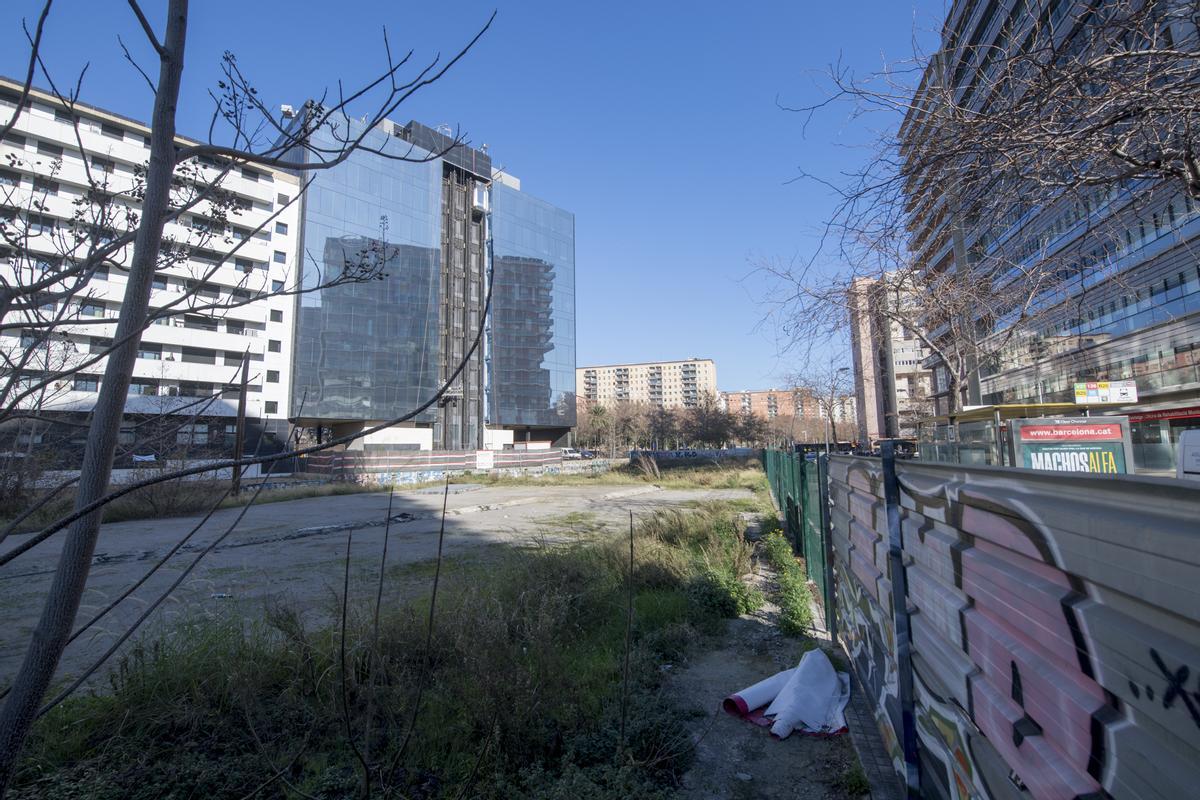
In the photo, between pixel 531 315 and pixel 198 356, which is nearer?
pixel 198 356

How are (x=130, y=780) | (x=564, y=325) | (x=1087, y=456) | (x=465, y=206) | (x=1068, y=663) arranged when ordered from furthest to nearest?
(x=564, y=325), (x=465, y=206), (x=1087, y=456), (x=130, y=780), (x=1068, y=663)

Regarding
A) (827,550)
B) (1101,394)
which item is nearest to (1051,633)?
(827,550)

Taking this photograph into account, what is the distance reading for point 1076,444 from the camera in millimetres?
7344

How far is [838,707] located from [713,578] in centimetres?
261

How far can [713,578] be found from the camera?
6.20 m

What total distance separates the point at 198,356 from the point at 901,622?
5267 centimetres

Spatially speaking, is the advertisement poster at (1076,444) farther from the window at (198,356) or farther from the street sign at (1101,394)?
the window at (198,356)

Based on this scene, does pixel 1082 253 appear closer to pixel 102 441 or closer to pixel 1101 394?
pixel 102 441

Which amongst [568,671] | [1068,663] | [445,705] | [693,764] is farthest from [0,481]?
[1068,663]

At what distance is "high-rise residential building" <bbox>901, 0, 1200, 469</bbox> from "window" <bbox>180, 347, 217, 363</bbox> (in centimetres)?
4843

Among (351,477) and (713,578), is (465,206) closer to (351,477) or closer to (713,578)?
(351,477)

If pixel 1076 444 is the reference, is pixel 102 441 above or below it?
above

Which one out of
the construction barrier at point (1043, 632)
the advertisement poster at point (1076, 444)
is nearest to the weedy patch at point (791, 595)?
the construction barrier at point (1043, 632)

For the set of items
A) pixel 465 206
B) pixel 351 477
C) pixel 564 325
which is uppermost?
pixel 465 206
